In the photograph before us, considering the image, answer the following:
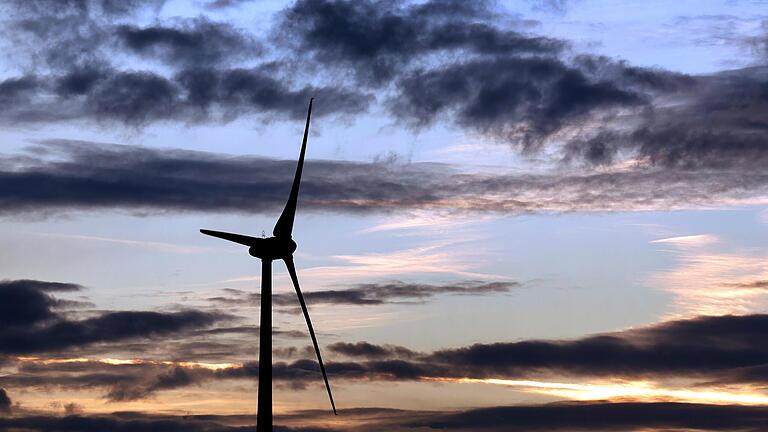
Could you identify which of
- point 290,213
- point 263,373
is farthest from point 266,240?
point 263,373

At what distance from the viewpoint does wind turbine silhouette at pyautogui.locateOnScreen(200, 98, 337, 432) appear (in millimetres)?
159500

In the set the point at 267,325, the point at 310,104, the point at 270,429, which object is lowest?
the point at 270,429

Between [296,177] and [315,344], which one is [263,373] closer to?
[315,344]

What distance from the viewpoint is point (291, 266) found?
16475 cm

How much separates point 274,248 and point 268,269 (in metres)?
3.45

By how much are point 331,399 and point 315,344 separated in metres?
6.88

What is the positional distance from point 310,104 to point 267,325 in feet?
87.1

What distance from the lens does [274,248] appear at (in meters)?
162

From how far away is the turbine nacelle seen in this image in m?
162

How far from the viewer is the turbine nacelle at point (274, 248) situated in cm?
16162

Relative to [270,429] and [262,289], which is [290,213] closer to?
[262,289]

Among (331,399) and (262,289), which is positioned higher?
(262,289)

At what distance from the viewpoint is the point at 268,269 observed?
164 metres

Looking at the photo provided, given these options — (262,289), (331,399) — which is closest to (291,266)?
(262,289)
